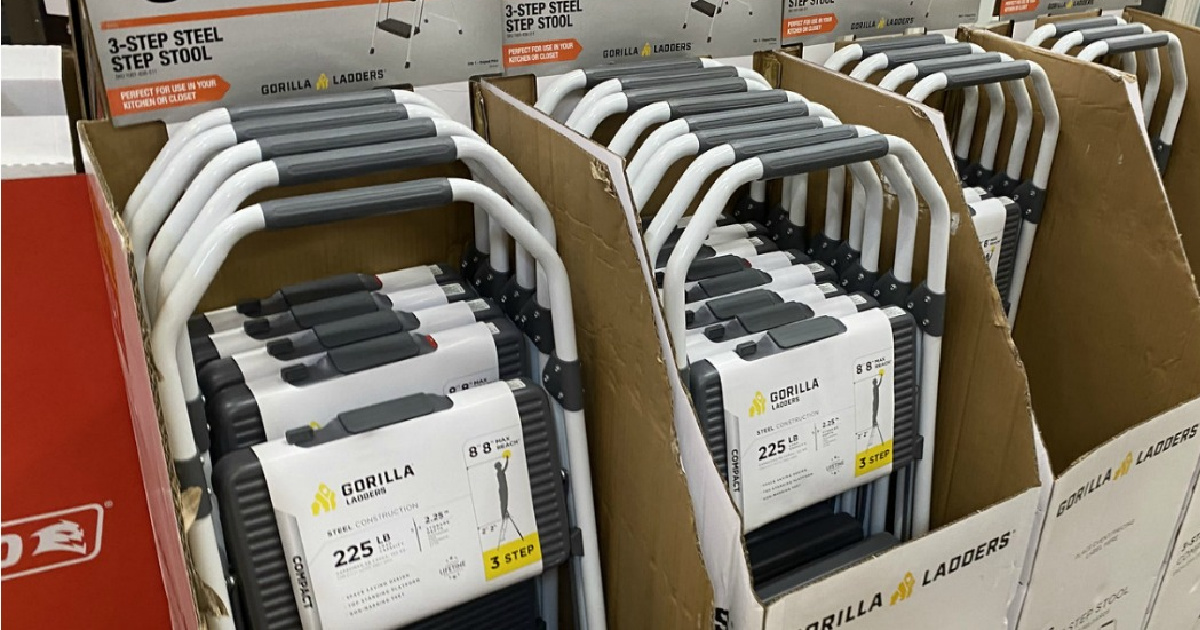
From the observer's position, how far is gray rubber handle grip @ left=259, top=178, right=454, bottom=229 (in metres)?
0.87

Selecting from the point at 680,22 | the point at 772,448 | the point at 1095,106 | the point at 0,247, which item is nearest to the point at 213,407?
the point at 0,247

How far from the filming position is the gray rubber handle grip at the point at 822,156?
1070 mm

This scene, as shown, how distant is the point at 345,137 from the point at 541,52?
44 centimetres

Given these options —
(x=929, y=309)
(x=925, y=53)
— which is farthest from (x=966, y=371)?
(x=925, y=53)

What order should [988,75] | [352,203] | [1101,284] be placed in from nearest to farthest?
[352,203]
[988,75]
[1101,284]

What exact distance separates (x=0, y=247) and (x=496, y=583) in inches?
30.6

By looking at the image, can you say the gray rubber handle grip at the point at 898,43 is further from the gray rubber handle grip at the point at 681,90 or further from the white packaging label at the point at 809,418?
the white packaging label at the point at 809,418

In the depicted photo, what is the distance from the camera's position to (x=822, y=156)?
3.56ft

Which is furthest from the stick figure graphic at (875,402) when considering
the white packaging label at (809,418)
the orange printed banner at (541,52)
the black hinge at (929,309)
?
the orange printed banner at (541,52)

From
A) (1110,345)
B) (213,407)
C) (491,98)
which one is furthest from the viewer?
(1110,345)

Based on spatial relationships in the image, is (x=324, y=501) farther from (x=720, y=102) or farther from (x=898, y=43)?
(x=898, y=43)

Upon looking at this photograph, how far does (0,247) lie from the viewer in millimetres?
1164

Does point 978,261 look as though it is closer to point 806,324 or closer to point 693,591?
point 806,324

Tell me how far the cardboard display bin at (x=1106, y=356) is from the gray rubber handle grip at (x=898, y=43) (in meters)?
0.14
